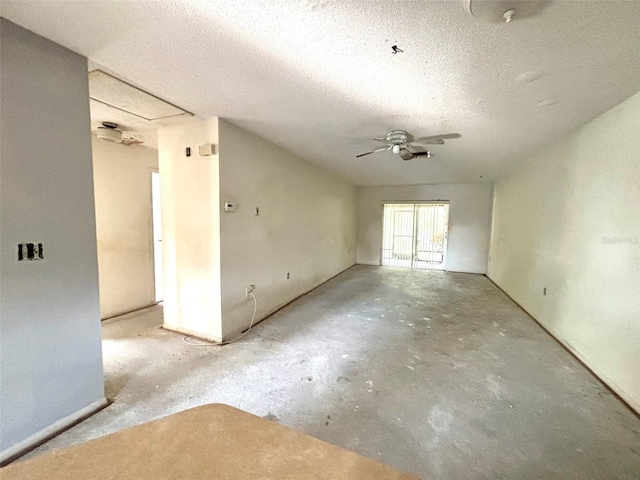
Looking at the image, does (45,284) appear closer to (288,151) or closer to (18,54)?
(18,54)

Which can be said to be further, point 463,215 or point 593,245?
point 463,215

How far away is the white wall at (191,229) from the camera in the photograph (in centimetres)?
279

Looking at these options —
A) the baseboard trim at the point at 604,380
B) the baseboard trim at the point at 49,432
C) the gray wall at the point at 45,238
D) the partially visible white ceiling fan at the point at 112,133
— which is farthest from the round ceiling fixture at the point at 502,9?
the partially visible white ceiling fan at the point at 112,133

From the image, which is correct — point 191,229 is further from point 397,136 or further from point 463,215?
point 463,215

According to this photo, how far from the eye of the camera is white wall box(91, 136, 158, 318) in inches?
136

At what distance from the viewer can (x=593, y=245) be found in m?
2.47

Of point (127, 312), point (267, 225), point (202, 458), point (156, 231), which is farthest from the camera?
point (156, 231)

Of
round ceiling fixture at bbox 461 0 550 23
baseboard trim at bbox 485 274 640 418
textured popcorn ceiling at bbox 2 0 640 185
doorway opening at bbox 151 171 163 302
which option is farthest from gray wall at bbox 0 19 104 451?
baseboard trim at bbox 485 274 640 418

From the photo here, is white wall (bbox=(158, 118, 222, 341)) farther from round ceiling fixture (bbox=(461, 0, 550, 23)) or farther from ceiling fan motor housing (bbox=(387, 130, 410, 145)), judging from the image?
round ceiling fixture (bbox=(461, 0, 550, 23))

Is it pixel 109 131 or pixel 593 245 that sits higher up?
pixel 109 131

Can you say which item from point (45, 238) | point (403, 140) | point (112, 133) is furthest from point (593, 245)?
point (112, 133)

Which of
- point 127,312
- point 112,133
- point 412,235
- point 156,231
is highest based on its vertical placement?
point 112,133

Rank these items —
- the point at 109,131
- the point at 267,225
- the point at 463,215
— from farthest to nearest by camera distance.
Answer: the point at 463,215 < the point at 267,225 < the point at 109,131

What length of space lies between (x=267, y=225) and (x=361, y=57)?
7.68 ft
